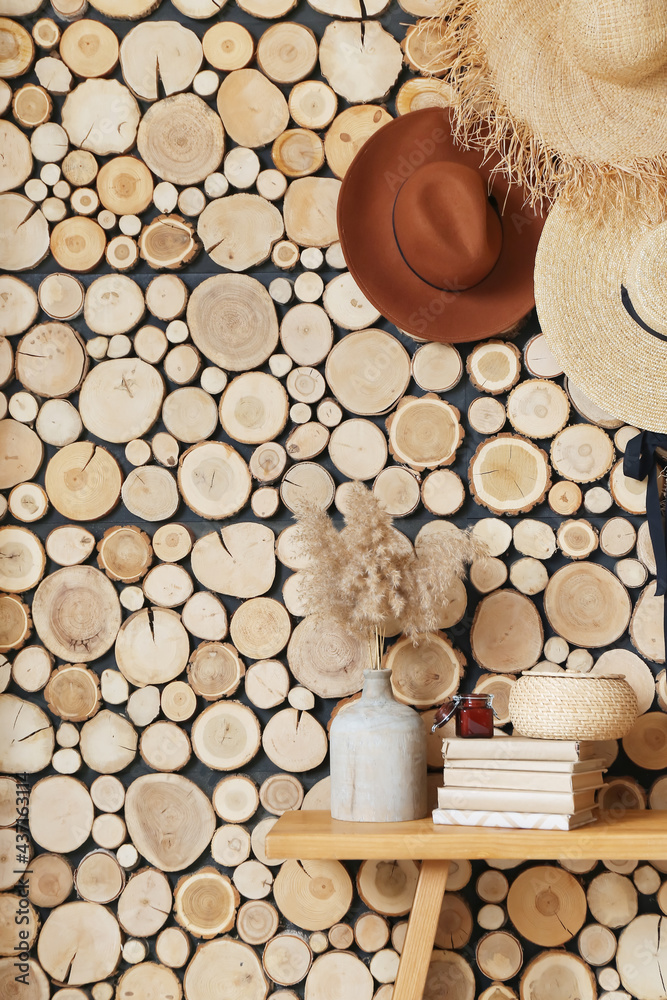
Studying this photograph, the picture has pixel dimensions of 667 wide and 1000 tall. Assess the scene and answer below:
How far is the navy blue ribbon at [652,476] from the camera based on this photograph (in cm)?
165

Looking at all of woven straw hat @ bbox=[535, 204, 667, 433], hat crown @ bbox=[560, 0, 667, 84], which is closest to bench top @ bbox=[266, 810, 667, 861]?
woven straw hat @ bbox=[535, 204, 667, 433]

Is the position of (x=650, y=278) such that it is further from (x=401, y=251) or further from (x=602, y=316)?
(x=401, y=251)

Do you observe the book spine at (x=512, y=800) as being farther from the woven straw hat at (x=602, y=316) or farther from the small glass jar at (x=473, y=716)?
the woven straw hat at (x=602, y=316)

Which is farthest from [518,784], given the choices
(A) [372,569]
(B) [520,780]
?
(A) [372,569]

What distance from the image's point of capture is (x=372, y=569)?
149cm

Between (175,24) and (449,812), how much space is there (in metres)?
1.70

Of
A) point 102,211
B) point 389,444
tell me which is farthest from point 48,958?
point 102,211

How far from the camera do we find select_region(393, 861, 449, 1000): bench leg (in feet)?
4.68

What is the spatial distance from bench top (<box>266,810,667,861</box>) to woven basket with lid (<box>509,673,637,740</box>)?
0.52 ft

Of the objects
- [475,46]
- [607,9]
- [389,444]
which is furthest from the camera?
[389,444]

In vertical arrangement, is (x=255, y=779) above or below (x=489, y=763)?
below

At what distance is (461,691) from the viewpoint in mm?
1706

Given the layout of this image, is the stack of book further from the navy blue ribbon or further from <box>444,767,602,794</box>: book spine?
the navy blue ribbon

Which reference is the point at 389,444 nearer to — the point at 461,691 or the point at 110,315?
the point at 461,691
